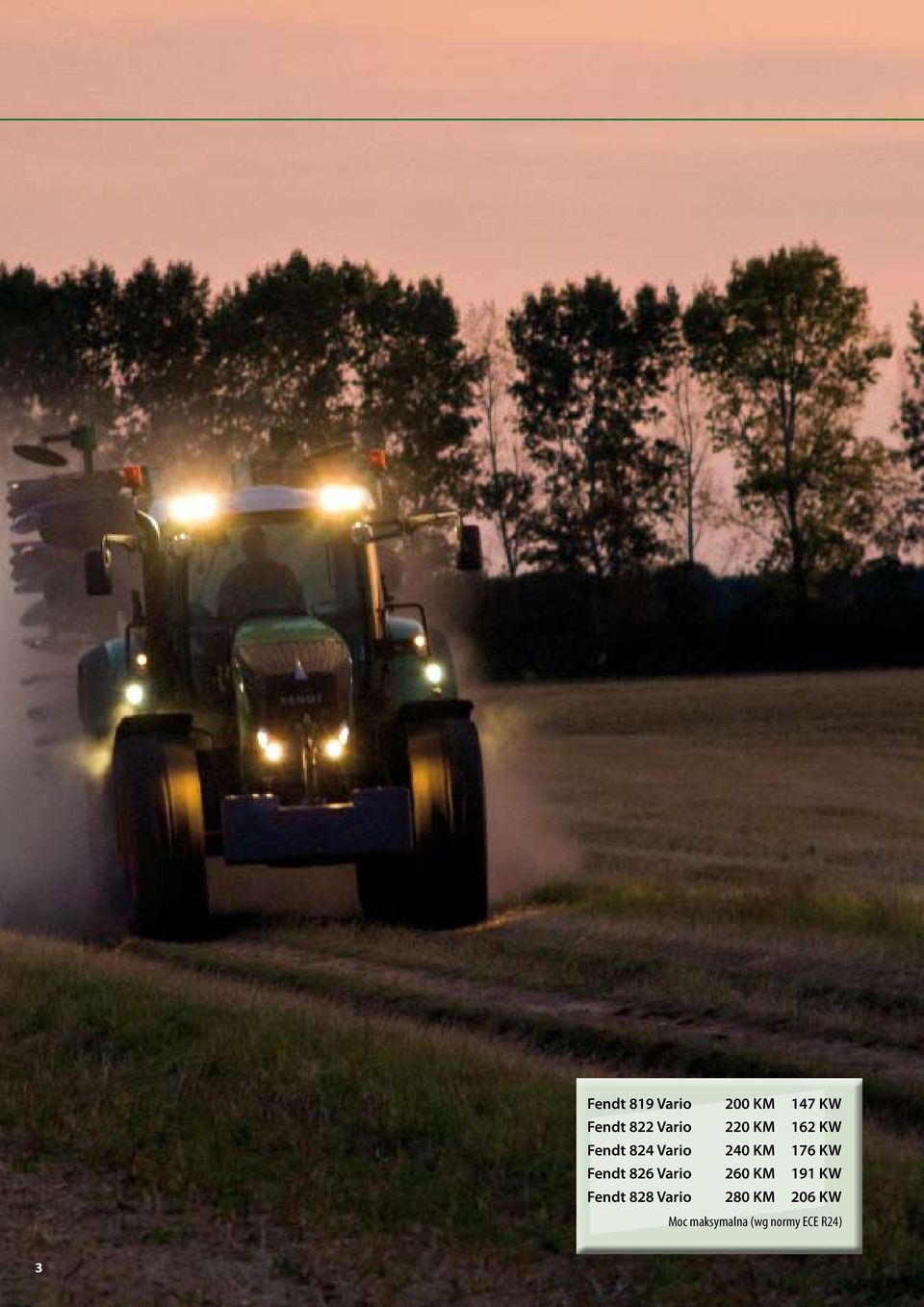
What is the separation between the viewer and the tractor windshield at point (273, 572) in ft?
52.7

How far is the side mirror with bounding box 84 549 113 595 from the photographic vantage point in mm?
15367

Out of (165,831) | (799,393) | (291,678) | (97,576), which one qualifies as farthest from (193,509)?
(799,393)

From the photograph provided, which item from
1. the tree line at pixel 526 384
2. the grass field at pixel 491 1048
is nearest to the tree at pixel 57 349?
the tree line at pixel 526 384

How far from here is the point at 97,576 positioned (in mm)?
15375

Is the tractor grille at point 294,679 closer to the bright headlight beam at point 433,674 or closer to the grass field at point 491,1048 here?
the bright headlight beam at point 433,674

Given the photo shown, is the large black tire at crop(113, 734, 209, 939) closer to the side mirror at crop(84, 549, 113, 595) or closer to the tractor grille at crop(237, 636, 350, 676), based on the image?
the tractor grille at crop(237, 636, 350, 676)

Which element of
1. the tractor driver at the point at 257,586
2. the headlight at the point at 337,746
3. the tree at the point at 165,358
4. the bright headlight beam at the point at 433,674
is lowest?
the headlight at the point at 337,746

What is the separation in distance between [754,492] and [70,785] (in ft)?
178

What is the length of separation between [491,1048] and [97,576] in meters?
5.25

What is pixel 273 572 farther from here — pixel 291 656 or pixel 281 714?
pixel 281 714

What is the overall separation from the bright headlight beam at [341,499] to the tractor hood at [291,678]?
1.03 m

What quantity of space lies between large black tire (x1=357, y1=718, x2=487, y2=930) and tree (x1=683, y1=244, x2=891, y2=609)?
54.7m

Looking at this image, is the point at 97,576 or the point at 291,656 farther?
the point at 97,576

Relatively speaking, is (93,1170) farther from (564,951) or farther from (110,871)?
(110,871)
